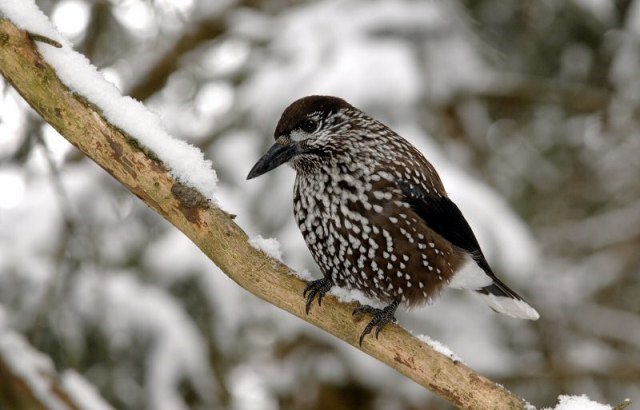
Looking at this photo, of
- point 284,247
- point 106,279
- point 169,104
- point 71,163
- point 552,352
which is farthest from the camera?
point 552,352

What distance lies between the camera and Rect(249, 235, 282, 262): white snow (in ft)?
9.95

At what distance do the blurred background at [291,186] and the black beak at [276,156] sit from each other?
0.79 m

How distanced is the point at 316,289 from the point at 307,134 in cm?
78

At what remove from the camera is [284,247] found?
4734 millimetres

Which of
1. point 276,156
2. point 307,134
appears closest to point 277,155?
point 276,156

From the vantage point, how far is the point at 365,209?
3629mm

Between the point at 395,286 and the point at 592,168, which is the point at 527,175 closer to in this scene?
the point at 592,168

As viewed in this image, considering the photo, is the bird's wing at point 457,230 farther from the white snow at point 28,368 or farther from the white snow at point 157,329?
the white snow at point 28,368

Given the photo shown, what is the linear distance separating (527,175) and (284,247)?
3266 millimetres

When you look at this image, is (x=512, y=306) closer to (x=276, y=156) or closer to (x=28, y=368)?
(x=276, y=156)

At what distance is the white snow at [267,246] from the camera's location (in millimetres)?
3034

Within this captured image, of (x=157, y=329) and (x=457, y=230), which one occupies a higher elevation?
(x=457, y=230)

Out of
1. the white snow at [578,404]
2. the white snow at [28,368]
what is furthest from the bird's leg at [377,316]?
the white snow at [28,368]

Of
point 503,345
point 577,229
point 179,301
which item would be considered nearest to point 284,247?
point 179,301
